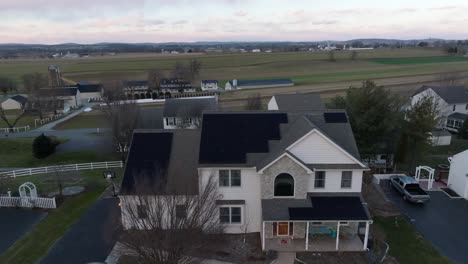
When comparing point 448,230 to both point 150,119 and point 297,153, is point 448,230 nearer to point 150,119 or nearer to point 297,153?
point 297,153

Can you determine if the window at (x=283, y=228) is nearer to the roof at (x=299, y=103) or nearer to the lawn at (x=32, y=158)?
the roof at (x=299, y=103)

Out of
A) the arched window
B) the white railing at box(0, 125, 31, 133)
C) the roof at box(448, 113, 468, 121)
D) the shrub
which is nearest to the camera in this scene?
the arched window

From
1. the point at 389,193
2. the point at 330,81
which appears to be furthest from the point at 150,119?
the point at 330,81

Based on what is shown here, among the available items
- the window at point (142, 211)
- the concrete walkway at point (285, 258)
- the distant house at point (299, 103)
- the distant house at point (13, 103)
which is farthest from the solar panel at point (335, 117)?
the distant house at point (13, 103)

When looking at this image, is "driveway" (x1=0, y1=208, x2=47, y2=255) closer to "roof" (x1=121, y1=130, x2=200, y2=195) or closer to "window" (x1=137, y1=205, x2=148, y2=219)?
"roof" (x1=121, y1=130, x2=200, y2=195)

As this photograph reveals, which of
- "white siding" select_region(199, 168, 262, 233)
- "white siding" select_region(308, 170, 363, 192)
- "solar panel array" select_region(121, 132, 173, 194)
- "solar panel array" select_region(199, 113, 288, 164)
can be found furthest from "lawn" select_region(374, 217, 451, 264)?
"solar panel array" select_region(121, 132, 173, 194)

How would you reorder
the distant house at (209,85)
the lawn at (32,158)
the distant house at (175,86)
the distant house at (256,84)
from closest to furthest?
the lawn at (32,158) → the distant house at (175,86) → the distant house at (209,85) → the distant house at (256,84)
